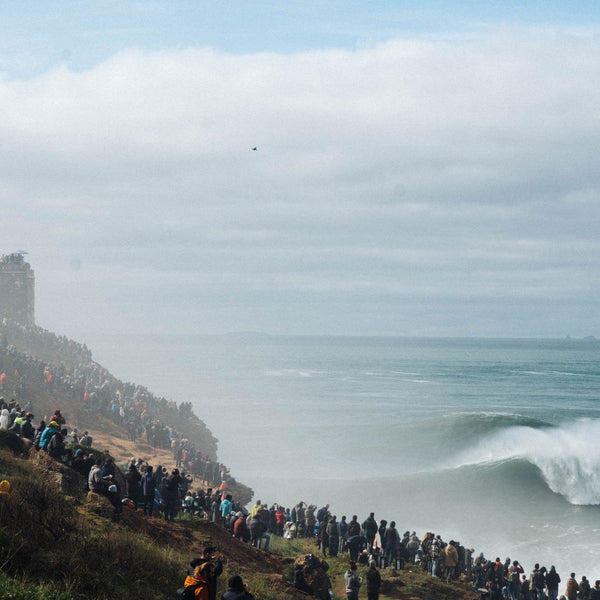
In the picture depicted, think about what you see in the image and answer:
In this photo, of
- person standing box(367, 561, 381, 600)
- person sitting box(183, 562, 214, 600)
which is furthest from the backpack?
person standing box(367, 561, 381, 600)

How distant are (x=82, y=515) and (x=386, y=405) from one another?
6181 centimetres

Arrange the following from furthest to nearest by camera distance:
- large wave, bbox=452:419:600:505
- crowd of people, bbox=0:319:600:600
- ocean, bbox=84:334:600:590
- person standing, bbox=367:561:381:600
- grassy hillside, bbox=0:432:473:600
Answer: large wave, bbox=452:419:600:505 → ocean, bbox=84:334:600:590 → crowd of people, bbox=0:319:600:600 → person standing, bbox=367:561:381:600 → grassy hillside, bbox=0:432:473:600

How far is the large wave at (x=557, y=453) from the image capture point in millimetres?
36062

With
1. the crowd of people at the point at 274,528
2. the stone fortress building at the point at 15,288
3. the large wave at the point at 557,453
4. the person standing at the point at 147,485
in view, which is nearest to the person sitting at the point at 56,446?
the crowd of people at the point at 274,528

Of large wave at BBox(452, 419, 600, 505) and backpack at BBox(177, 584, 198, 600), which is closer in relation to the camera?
backpack at BBox(177, 584, 198, 600)

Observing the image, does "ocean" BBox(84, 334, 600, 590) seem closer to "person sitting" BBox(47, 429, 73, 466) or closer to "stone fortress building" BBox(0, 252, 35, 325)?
"person sitting" BBox(47, 429, 73, 466)

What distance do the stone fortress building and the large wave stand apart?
52.2 meters

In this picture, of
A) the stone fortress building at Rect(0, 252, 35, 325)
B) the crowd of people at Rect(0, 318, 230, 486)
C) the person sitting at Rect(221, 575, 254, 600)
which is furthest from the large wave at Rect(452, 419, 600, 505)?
the stone fortress building at Rect(0, 252, 35, 325)

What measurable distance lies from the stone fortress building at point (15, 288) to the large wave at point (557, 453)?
5217 cm

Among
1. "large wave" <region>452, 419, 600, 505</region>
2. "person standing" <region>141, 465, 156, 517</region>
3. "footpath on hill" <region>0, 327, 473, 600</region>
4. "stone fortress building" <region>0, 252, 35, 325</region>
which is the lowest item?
"footpath on hill" <region>0, 327, 473, 600</region>

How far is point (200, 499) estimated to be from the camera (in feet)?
58.9

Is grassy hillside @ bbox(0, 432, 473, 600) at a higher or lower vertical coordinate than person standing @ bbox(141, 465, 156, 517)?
lower

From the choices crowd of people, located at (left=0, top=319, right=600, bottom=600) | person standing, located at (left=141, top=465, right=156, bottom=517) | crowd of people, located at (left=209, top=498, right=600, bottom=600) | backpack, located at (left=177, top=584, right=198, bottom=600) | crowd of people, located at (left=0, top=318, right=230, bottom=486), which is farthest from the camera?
crowd of people, located at (left=0, top=318, right=230, bottom=486)

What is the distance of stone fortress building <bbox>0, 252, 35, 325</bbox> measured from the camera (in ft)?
224
